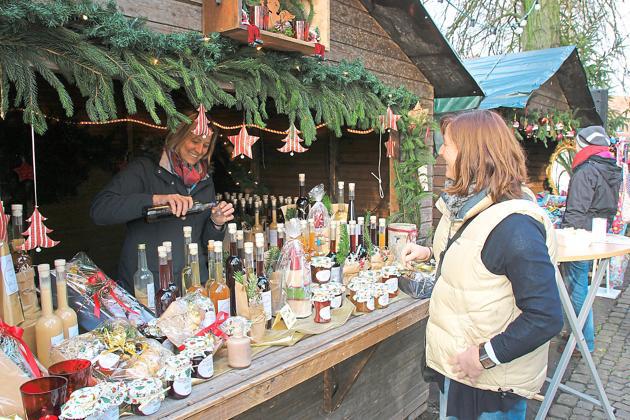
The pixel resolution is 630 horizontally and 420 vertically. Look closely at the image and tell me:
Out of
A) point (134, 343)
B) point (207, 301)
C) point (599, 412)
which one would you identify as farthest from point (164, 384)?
point (599, 412)

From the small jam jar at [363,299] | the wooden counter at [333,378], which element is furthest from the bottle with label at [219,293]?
the small jam jar at [363,299]

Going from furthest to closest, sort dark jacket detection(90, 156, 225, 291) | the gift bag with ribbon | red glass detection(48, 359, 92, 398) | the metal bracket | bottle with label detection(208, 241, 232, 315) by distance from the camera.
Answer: the metal bracket → dark jacket detection(90, 156, 225, 291) → bottle with label detection(208, 241, 232, 315) → the gift bag with ribbon → red glass detection(48, 359, 92, 398)

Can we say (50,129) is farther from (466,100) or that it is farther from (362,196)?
(466,100)

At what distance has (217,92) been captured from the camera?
7.32ft

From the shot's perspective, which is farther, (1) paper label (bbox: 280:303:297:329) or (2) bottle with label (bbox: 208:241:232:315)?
(1) paper label (bbox: 280:303:297:329)

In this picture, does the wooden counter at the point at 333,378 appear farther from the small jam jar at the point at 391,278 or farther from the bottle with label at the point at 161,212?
the bottle with label at the point at 161,212

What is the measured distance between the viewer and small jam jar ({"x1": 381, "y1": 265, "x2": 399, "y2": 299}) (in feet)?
9.12

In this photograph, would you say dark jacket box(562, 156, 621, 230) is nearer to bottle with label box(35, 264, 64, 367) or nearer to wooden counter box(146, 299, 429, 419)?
wooden counter box(146, 299, 429, 419)

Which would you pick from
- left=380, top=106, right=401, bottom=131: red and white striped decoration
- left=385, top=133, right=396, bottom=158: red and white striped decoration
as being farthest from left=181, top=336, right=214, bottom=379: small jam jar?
left=385, top=133, right=396, bottom=158: red and white striped decoration

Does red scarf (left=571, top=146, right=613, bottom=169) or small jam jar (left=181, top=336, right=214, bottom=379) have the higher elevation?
red scarf (left=571, top=146, right=613, bottom=169)

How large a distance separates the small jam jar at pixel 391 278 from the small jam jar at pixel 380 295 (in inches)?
3.2

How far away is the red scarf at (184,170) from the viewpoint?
2.56m

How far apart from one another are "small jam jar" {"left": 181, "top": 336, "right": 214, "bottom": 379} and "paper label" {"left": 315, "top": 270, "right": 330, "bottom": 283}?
0.83 meters

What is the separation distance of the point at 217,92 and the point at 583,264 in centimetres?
391
